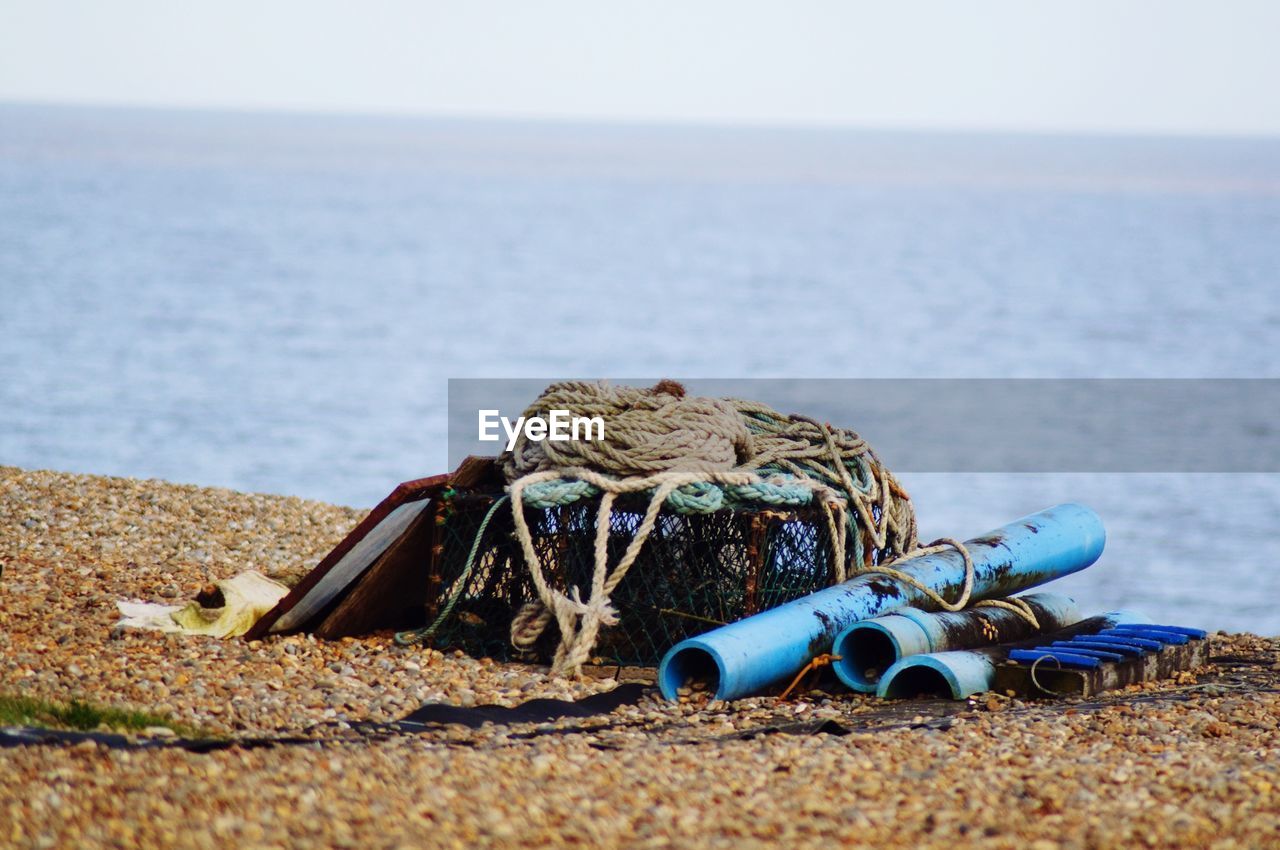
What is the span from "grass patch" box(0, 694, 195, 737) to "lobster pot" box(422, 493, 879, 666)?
5.77 ft

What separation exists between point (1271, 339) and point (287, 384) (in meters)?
25.8

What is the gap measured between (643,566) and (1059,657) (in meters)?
1.79

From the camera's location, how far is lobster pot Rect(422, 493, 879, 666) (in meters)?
6.91

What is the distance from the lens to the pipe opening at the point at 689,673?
21.0 feet

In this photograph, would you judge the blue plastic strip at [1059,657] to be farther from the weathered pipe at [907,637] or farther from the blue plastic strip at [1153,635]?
the blue plastic strip at [1153,635]

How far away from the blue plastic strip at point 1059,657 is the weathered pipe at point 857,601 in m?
0.54

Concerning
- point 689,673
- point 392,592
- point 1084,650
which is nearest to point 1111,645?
point 1084,650

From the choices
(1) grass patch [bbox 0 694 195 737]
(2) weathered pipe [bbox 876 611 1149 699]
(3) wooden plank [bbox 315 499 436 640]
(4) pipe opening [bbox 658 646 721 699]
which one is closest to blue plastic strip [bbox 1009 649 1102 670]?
(2) weathered pipe [bbox 876 611 1149 699]

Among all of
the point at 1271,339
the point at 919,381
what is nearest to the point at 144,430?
the point at 919,381

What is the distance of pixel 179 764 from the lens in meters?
4.59

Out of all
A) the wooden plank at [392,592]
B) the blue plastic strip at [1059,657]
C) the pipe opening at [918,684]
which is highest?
the wooden plank at [392,592]

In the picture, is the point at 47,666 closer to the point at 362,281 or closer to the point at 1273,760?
the point at 1273,760

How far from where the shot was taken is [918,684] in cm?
662

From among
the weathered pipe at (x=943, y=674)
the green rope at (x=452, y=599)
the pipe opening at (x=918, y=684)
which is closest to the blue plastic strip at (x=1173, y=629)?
the weathered pipe at (x=943, y=674)
